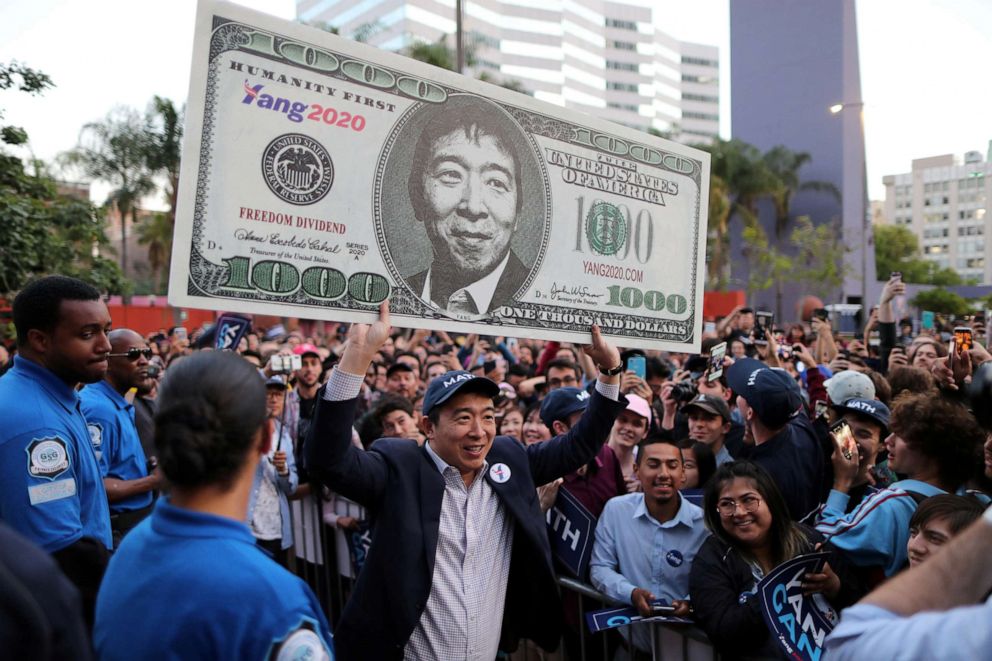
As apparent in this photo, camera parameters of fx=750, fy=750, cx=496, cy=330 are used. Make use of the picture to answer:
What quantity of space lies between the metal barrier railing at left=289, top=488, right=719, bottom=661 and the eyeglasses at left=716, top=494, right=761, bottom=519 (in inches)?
19.3

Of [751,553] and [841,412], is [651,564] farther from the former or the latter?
[841,412]

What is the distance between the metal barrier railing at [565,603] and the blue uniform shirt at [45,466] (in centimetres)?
202

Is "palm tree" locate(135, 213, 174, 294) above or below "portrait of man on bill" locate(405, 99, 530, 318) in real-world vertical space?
above

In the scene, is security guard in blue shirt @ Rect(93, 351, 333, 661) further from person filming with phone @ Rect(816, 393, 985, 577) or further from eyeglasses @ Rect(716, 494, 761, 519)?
person filming with phone @ Rect(816, 393, 985, 577)

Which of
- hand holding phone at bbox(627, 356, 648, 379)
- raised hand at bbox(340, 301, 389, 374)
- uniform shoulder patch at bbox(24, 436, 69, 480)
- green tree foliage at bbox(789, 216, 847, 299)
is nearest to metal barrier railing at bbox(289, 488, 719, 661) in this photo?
raised hand at bbox(340, 301, 389, 374)

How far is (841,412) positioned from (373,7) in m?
86.6

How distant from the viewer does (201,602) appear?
145cm

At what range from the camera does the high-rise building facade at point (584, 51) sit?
3164 inches

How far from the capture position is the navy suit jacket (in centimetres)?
271

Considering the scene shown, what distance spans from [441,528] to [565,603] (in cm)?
126

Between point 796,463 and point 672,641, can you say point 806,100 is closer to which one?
point 796,463

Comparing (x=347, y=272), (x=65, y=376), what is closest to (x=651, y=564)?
(x=347, y=272)

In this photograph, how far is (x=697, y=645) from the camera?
10.2 feet

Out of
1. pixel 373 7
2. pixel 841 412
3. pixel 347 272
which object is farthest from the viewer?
pixel 373 7
